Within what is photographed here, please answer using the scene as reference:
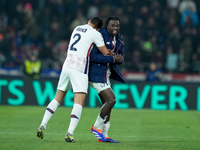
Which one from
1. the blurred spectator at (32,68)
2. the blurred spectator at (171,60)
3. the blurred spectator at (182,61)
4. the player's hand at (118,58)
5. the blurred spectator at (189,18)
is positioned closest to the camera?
the player's hand at (118,58)

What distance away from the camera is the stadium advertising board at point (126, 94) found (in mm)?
14383

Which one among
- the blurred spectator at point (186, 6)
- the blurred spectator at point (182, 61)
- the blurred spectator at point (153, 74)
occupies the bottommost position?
the blurred spectator at point (153, 74)

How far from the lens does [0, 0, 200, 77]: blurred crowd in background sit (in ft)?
62.8

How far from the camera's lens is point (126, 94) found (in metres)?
14.5

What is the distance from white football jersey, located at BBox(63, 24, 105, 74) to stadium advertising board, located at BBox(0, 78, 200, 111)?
6758 millimetres

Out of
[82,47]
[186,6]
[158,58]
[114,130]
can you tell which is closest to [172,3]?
[186,6]

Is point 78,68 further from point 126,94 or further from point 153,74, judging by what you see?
point 153,74

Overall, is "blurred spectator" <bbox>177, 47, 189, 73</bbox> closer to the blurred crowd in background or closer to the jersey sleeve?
the blurred crowd in background

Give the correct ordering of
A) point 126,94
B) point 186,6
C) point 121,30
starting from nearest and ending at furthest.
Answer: point 126,94 → point 121,30 → point 186,6

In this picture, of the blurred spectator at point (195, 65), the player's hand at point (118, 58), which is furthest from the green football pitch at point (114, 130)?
the blurred spectator at point (195, 65)

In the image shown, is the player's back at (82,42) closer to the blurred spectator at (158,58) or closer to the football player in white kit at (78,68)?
the football player in white kit at (78,68)

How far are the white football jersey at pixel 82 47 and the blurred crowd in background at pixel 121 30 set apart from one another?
11073mm

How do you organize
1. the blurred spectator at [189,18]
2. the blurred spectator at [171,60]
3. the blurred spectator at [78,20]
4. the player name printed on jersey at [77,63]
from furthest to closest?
the blurred spectator at [78,20] → the blurred spectator at [189,18] → the blurred spectator at [171,60] → the player name printed on jersey at [77,63]

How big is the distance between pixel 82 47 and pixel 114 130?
8.77ft
